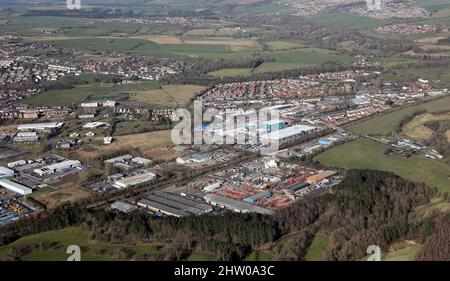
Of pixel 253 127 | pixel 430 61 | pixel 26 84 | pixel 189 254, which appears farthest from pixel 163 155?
pixel 430 61

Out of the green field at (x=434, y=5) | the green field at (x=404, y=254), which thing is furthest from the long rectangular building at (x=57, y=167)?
the green field at (x=434, y=5)

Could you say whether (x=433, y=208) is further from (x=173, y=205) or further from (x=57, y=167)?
(x=57, y=167)

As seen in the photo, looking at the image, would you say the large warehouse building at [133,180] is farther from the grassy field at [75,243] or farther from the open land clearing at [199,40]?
the open land clearing at [199,40]

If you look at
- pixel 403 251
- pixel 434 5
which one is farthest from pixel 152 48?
pixel 403 251

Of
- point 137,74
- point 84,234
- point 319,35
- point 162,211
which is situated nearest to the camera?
point 84,234

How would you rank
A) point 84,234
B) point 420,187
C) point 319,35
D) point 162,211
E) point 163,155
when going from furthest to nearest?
point 319,35 < point 163,155 < point 420,187 < point 162,211 < point 84,234

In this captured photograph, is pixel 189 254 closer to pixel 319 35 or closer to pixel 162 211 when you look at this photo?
pixel 162 211
